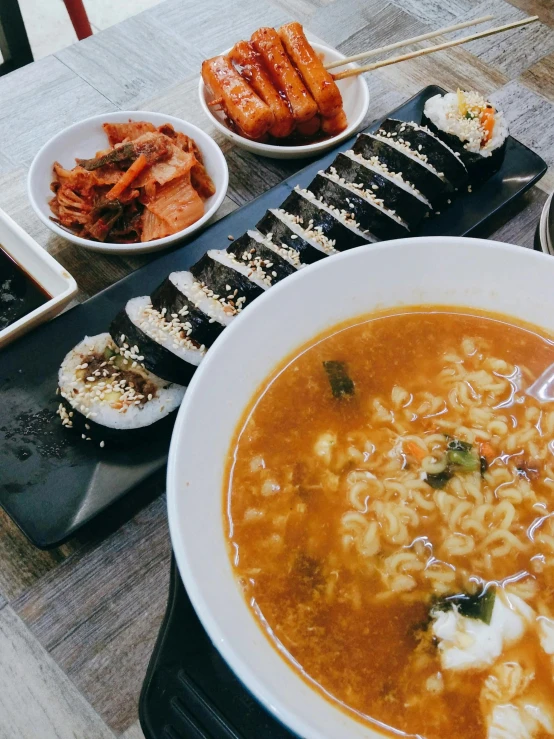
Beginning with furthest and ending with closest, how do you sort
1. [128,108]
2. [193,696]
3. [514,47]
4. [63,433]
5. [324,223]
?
[514,47]
[128,108]
[324,223]
[63,433]
[193,696]

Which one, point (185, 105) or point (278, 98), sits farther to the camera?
point (185, 105)

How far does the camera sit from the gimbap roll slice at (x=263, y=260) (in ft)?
7.62

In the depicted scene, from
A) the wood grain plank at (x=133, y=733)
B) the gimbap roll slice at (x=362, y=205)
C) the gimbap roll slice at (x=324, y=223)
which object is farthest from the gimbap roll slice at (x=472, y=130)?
the wood grain plank at (x=133, y=733)

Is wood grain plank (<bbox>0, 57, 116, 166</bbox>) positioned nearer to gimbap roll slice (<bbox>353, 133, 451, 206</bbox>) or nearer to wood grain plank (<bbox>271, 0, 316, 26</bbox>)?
wood grain plank (<bbox>271, 0, 316, 26</bbox>)

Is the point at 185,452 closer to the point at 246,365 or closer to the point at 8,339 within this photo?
the point at 246,365

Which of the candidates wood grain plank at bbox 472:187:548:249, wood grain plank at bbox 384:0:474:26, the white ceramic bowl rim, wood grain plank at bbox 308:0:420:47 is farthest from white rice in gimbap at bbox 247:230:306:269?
wood grain plank at bbox 384:0:474:26

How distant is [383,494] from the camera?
1738 mm

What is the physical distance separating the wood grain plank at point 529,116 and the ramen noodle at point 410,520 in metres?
1.59

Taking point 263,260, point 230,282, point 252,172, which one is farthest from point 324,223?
point 252,172

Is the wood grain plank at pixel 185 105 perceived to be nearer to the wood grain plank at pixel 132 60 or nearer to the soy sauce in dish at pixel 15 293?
the wood grain plank at pixel 132 60

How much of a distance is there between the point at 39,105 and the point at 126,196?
0.94 metres

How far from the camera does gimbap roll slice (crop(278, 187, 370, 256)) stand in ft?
8.04

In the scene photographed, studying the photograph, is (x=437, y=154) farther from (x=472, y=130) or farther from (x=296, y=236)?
(x=296, y=236)

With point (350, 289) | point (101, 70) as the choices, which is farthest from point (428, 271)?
point (101, 70)
